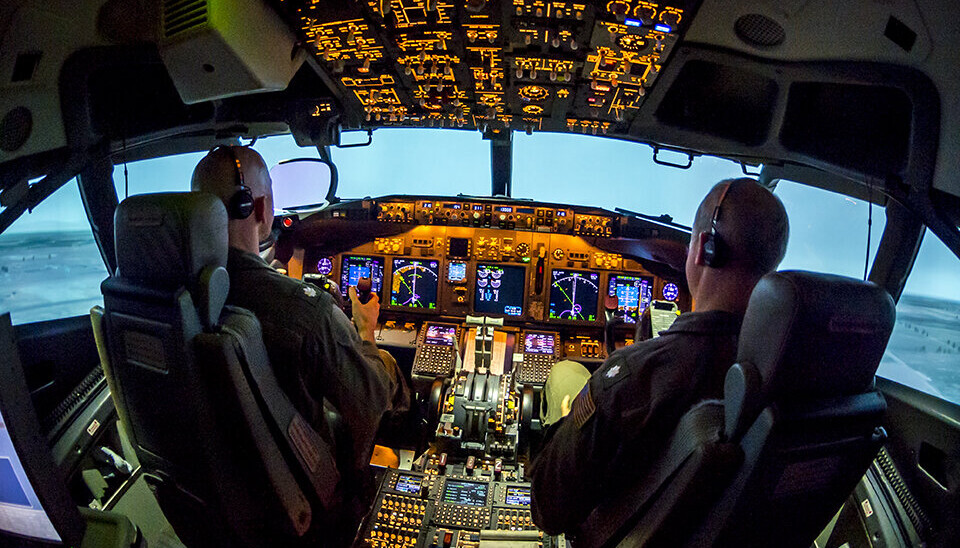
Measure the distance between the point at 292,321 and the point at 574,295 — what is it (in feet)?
6.88

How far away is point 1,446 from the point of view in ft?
2.93

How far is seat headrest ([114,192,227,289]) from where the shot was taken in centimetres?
115

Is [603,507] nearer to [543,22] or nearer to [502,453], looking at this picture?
[502,453]

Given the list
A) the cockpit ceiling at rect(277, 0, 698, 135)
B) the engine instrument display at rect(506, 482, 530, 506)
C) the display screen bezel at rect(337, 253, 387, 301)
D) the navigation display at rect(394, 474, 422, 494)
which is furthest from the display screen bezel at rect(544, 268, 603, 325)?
the navigation display at rect(394, 474, 422, 494)

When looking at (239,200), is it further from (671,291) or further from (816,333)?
(671,291)

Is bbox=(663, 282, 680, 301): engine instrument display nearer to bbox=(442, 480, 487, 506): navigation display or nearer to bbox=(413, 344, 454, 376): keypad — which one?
bbox=(413, 344, 454, 376): keypad

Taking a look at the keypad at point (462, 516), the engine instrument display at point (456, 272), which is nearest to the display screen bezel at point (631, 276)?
the engine instrument display at point (456, 272)

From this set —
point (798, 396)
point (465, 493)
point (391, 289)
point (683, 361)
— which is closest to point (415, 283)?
point (391, 289)

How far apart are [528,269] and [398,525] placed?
1770 mm

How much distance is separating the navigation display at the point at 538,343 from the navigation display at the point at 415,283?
64 cm

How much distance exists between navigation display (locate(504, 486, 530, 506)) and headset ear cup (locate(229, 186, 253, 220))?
5.02ft

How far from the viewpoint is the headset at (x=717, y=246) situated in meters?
1.17

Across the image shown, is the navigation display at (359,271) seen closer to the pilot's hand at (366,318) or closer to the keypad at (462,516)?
the pilot's hand at (366,318)

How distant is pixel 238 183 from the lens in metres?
1.61
